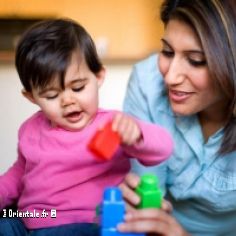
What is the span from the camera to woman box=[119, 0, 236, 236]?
775 mm

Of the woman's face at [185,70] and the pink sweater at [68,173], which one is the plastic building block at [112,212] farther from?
the woman's face at [185,70]

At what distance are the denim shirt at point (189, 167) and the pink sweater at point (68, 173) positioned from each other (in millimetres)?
151

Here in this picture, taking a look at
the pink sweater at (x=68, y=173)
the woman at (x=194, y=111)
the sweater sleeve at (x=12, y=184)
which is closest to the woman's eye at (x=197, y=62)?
the woman at (x=194, y=111)

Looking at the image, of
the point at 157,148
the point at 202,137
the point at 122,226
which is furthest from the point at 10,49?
the point at 122,226

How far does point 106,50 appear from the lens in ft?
5.30

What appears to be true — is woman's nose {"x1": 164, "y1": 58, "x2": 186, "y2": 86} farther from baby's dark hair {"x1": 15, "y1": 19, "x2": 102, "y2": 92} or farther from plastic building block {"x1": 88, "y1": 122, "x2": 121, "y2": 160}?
plastic building block {"x1": 88, "y1": 122, "x2": 121, "y2": 160}

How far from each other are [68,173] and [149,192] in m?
0.24

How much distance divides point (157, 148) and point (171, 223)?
0.13 m

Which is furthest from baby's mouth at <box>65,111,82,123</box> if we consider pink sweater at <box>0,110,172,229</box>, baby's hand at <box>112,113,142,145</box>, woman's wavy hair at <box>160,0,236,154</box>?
woman's wavy hair at <box>160,0,236,154</box>

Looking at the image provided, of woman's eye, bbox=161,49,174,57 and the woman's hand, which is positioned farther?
woman's eye, bbox=161,49,174,57

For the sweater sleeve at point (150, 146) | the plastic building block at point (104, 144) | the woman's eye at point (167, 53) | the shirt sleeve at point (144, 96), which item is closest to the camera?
the plastic building block at point (104, 144)

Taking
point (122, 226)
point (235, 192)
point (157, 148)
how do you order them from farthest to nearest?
point (235, 192) < point (157, 148) < point (122, 226)

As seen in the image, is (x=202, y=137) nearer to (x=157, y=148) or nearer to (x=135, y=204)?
(x=157, y=148)

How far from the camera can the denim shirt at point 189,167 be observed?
0.91 meters
